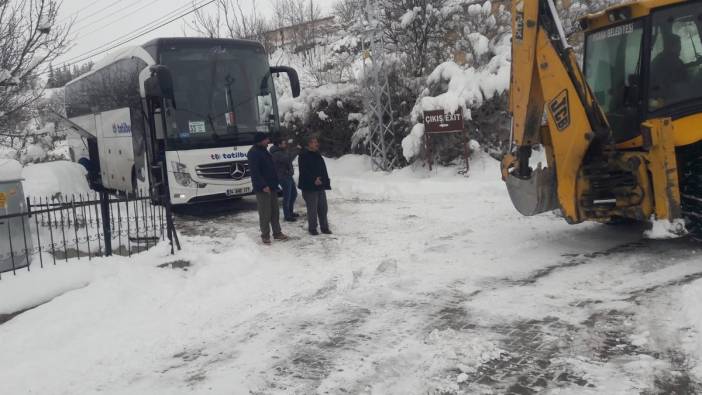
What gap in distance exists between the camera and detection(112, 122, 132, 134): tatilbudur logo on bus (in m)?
12.8

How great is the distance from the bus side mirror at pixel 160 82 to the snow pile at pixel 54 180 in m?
3.42

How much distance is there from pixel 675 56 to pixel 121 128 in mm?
11515

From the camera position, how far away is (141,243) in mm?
8562

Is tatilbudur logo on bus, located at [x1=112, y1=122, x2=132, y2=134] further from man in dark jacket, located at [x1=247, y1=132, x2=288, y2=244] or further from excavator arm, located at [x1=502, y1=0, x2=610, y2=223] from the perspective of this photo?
excavator arm, located at [x1=502, y1=0, x2=610, y2=223]

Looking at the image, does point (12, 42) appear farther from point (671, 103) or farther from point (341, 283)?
point (671, 103)

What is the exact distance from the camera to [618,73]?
731cm

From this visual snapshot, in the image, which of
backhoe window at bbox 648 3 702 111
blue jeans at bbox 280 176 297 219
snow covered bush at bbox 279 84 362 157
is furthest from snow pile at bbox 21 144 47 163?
backhoe window at bbox 648 3 702 111

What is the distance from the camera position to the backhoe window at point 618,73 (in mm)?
6938

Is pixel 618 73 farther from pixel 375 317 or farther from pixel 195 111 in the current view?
pixel 195 111

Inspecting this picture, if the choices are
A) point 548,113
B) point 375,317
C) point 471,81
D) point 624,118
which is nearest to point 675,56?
point 624,118

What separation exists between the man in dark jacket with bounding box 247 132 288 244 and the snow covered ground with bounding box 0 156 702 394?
16.4 inches

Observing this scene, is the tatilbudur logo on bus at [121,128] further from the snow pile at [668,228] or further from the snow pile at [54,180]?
the snow pile at [668,228]

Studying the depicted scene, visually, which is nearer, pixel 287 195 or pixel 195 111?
pixel 287 195

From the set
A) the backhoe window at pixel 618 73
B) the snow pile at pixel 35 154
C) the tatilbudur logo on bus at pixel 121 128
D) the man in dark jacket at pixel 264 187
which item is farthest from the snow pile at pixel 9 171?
the snow pile at pixel 35 154
